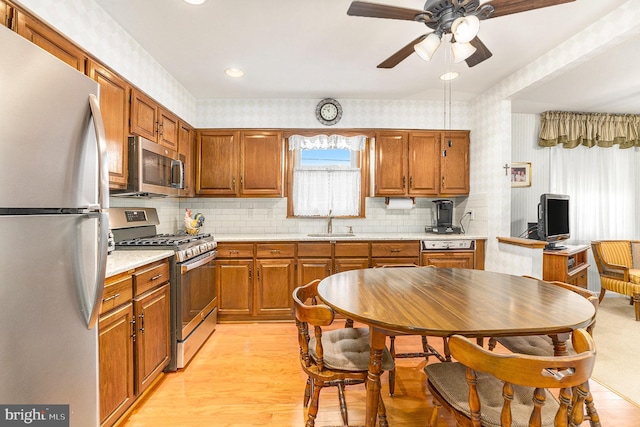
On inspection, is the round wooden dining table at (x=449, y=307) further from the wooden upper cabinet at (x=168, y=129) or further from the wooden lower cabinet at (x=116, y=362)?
the wooden upper cabinet at (x=168, y=129)

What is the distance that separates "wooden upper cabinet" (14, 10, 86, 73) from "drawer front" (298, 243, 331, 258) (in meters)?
2.31

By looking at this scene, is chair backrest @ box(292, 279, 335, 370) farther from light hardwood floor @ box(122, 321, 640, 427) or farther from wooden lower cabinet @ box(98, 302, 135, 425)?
wooden lower cabinet @ box(98, 302, 135, 425)

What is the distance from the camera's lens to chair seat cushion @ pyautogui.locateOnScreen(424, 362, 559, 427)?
1070 millimetres

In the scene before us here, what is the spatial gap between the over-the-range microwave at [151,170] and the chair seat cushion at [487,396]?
2.29m

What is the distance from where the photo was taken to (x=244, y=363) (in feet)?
7.92

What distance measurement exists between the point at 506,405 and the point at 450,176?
319cm

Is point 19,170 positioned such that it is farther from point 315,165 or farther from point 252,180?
point 315,165

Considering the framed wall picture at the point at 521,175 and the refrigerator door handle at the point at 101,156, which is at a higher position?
the framed wall picture at the point at 521,175

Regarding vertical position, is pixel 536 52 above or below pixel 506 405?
above

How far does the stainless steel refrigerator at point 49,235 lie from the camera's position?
0.91 metres

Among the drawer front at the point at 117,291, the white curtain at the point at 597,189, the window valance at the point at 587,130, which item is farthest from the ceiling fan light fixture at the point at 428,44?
the white curtain at the point at 597,189

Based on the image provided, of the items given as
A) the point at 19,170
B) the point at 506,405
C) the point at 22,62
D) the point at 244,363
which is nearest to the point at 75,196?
the point at 19,170

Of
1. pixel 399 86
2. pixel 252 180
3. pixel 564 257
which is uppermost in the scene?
pixel 399 86

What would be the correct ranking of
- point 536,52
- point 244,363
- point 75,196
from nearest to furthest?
point 75,196 → point 244,363 → point 536,52
